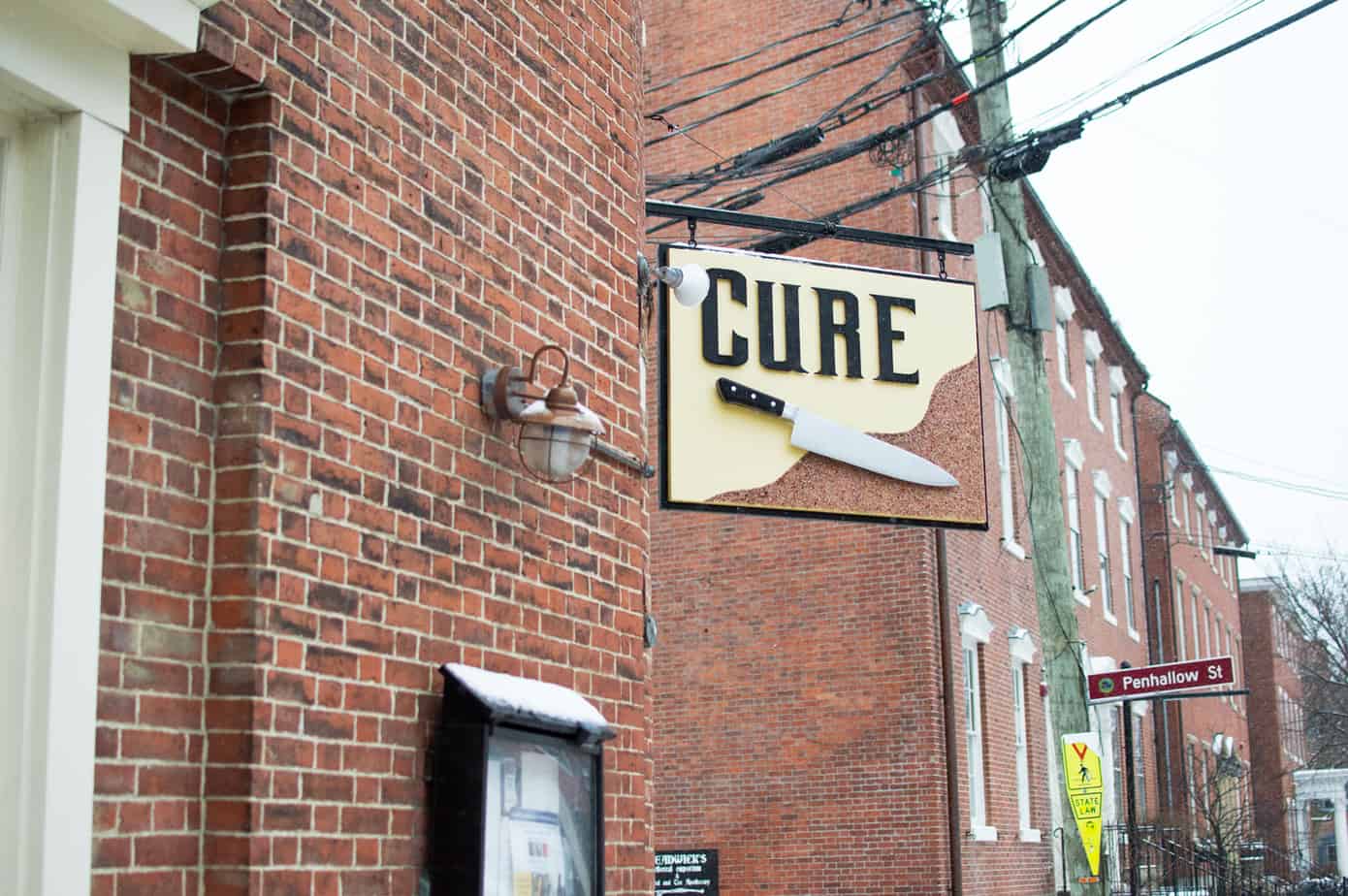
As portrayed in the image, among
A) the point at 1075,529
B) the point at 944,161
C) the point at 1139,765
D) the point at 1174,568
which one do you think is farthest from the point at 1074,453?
the point at 1174,568

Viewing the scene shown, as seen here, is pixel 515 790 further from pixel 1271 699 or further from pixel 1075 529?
pixel 1271 699

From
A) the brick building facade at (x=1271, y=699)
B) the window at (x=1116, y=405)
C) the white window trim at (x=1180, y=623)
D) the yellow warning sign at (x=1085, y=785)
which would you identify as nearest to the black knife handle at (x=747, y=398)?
the yellow warning sign at (x=1085, y=785)

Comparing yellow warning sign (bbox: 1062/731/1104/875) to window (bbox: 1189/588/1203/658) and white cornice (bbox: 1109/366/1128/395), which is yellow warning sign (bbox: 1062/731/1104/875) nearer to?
white cornice (bbox: 1109/366/1128/395)

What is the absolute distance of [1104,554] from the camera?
94.2 feet

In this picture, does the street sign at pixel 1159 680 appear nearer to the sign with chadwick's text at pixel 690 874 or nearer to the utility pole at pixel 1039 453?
the utility pole at pixel 1039 453

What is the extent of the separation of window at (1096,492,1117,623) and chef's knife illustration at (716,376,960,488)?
2054 centimetres

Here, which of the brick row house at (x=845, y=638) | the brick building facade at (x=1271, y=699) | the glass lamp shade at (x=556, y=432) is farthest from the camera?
the brick building facade at (x=1271, y=699)

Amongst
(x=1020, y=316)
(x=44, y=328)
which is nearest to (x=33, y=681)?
(x=44, y=328)

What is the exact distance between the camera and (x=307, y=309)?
428cm

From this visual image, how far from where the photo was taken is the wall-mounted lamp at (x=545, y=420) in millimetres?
5020

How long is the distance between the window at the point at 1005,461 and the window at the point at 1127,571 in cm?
924

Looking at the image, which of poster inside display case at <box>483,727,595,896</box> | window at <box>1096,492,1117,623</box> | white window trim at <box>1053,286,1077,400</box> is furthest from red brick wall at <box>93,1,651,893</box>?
window at <box>1096,492,1117,623</box>

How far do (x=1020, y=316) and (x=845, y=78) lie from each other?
8.40m

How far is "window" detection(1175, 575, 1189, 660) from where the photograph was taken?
35.6 m
